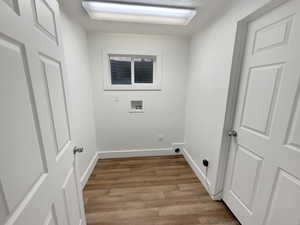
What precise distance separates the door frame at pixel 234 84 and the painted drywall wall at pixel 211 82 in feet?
0.11

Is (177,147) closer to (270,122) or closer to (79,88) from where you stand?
(270,122)

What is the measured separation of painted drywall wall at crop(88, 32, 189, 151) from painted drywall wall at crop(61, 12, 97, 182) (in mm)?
178

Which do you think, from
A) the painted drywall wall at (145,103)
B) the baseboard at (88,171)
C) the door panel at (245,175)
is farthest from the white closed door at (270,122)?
the baseboard at (88,171)

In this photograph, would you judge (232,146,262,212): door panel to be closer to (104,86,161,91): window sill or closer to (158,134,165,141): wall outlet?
(158,134,165,141): wall outlet

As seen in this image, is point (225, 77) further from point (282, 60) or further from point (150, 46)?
point (150, 46)

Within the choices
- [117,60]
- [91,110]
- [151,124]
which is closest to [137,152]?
[151,124]

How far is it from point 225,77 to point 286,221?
1274 mm

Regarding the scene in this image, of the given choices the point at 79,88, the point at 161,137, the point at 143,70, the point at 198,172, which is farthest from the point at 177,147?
the point at 79,88

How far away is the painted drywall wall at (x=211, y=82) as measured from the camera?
54.9 inches

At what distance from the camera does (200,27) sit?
1.98 metres

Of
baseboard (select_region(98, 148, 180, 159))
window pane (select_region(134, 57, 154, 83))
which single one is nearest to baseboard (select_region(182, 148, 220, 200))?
baseboard (select_region(98, 148, 180, 159))

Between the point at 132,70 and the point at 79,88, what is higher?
the point at 132,70

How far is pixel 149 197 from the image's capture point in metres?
1.80

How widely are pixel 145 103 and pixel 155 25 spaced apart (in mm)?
1231
